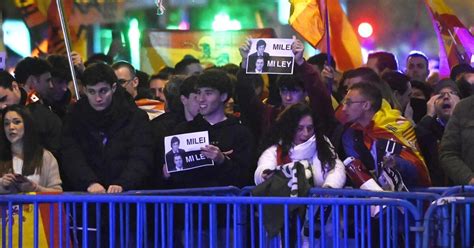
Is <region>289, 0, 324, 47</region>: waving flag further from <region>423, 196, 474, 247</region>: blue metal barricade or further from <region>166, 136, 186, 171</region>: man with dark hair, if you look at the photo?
<region>423, 196, 474, 247</region>: blue metal barricade

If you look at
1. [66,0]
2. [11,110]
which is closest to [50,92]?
[11,110]

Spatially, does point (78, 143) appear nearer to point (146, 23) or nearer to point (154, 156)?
point (154, 156)

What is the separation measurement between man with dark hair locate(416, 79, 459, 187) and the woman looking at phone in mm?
3155

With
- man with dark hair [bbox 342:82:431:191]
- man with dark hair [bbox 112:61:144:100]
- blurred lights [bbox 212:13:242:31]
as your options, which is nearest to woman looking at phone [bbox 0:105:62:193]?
man with dark hair [bbox 112:61:144:100]

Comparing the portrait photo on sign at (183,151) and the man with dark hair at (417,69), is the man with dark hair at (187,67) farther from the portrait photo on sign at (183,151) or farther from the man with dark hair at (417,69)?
the portrait photo on sign at (183,151)

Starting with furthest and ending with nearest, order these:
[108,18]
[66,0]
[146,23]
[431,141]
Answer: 1. [146,23]
2. [108,18]
3. [66,0]
4. [431,141]

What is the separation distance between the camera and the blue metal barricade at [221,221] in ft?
33.8

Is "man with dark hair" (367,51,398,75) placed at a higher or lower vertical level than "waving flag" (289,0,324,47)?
lower

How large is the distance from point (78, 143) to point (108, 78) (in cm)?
57

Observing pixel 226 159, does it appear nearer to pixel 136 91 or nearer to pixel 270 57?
pixel 270 57

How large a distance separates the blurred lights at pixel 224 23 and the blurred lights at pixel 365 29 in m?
2.24

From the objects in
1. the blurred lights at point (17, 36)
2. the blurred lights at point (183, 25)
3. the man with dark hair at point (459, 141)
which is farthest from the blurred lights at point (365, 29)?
the man with dark hair at point (459, 141)

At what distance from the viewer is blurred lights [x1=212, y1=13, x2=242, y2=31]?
1134 inches

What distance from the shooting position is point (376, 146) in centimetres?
1209
